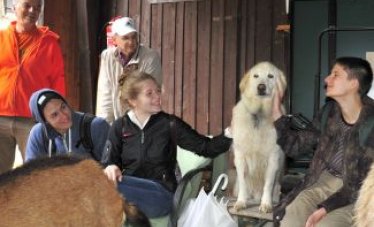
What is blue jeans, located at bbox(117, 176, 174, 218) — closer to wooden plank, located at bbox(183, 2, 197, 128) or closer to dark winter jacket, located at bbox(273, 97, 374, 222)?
dark winter jacket, located at bbox(273, 97, 374, 222)

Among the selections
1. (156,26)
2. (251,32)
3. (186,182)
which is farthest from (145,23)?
(186,182)

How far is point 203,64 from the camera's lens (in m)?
6.98

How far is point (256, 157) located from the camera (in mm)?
4000

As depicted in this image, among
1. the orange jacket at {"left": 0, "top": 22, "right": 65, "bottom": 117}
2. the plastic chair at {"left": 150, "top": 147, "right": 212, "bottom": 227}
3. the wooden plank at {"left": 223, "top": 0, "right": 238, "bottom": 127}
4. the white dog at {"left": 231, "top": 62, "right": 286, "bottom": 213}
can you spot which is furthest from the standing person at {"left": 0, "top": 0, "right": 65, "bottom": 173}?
the wooden plank at {"left": 223, "top": 0, "right": 238, "bottom": 127}

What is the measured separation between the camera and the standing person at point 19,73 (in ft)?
12.8

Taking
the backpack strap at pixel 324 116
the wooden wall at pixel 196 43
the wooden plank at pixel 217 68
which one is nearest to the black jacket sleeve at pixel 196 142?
the backpack strap at pixel 324 116

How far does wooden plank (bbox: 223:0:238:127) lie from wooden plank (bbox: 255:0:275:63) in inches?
11.1

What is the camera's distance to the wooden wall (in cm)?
645

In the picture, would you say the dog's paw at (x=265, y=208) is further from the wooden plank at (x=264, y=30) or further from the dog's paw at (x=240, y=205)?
the wooden plank at (x=264, y=30)

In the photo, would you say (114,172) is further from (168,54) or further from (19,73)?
(168,54)

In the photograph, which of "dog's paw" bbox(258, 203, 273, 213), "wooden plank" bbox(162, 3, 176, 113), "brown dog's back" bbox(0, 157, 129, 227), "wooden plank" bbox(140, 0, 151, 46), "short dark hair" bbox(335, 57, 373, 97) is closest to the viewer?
"brown dog's back" bbox(0, 157, 129, 227)

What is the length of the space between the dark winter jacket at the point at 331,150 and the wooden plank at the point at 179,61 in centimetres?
382

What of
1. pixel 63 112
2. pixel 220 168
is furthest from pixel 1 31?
pixel 220 168

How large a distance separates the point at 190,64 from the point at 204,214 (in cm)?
398
